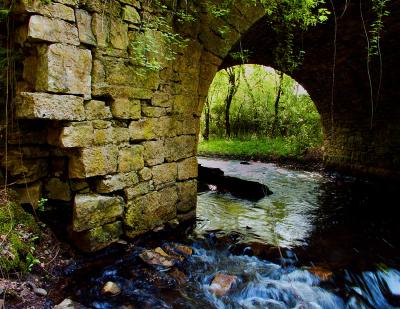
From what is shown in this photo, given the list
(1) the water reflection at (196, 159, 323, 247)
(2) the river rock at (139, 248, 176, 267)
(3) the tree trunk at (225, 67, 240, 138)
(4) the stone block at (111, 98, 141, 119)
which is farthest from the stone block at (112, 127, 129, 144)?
(3) the tree trunk at (225, 67, 240, 138)

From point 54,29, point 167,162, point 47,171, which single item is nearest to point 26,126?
point 47,171

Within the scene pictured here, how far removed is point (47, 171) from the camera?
3.04m

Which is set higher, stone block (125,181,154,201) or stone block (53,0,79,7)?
stone block (53,0,79,7)

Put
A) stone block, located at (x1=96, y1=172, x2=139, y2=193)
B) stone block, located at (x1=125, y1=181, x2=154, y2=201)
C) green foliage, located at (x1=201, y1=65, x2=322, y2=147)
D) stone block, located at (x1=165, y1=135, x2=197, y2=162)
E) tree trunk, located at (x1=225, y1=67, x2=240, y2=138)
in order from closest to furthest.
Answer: stone block, located at (x1=96, y1=172, x2=139, y2=193) < stone block, located at (x1=125, y1=181, x2=154, y2=201) < stone block, located at (x1=165, y1=135, x2=197, y2=162) < green foliage, located at (x1=201, y1=65, x2=322, y2=147) < tree trunk, located at (x1=225, y1=67, x2=240, y2=138)

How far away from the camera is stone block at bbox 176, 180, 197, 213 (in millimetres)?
4027

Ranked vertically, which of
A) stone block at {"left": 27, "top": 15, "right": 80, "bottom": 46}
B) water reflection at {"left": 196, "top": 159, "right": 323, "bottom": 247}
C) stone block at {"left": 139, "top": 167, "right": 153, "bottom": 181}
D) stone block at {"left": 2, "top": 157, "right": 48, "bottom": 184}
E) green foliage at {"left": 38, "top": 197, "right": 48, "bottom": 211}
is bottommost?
water reflection at {"left": 196, "top": 159, "right": 323, "bottom": 247}

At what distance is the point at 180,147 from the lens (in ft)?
12.9

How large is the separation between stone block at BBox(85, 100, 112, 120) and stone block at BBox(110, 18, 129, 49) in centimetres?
57

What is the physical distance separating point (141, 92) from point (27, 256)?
181 centimetres

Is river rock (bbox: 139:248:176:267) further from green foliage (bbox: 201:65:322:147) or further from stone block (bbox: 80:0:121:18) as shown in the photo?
green foliage (bbox: 201:65:322:147)

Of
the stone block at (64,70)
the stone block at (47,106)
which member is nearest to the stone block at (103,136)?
the stone block at (47,106)

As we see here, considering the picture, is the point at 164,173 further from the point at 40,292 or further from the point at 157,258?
the point at 40,292

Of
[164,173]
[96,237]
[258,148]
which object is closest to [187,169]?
[164,173]

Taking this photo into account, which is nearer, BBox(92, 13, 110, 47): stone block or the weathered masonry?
the weathered masonry
